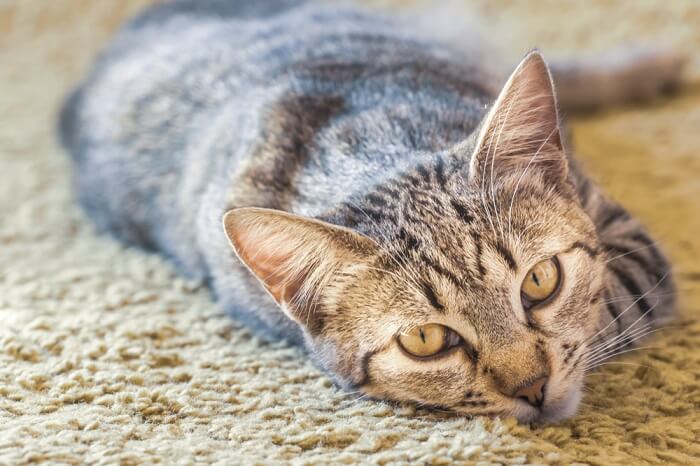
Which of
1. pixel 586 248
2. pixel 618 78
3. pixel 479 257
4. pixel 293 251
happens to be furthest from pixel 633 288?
pixel 618 78

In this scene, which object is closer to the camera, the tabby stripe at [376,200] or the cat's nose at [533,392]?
the cat's nose at [533,392]

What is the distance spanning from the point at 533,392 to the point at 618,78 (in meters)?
1.49

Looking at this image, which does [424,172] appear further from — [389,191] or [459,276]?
[459,276]

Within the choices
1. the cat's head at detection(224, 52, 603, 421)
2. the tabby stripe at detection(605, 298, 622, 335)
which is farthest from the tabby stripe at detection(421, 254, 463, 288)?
the tabby stripe at detection(605, 298, 622, 335)

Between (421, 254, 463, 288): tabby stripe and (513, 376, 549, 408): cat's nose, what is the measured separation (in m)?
0.17

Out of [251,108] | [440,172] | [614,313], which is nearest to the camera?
[440,172]

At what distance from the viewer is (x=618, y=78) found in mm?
2326

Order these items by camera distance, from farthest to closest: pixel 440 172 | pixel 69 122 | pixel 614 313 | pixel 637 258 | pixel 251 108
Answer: pixel 69 122
pixel 251 108
pixel 637 258
pixel 614 313
pixel 440 172

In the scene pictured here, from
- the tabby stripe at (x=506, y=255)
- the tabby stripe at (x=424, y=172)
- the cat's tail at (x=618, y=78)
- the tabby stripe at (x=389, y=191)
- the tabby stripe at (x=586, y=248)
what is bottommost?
the tabby stripe at (x=506, y=255)

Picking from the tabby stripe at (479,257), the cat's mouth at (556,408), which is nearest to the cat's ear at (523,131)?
the tabby stripe at (479,257)

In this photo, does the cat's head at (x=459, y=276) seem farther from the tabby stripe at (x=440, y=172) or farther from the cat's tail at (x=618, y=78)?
the cat's tail at (x=618, y=78)

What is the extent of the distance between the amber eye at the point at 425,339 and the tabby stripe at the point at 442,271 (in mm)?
70

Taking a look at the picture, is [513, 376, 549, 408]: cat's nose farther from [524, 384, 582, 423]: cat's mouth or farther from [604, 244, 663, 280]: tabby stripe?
[604, 244, 663, 280]: tabby stripe

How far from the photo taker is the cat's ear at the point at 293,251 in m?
1.12
